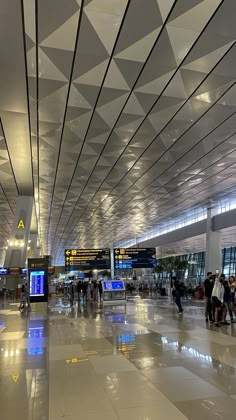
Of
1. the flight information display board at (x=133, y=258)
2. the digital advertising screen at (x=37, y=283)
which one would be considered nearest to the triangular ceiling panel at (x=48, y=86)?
the digital advertising screen at (x=37, y=283)

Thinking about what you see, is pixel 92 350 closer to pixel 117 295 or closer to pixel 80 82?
pixel 80 82

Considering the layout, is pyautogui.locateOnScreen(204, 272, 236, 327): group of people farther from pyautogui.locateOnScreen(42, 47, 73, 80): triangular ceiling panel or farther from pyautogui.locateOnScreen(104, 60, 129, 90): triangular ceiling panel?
pyautogui.locateOnScreen(42, 47, 73, 80): triangular ceiling panel

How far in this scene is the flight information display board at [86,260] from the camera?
31.8 metres

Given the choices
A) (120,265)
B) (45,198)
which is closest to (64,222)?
(120,265)

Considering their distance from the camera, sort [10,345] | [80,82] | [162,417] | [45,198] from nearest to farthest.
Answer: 1. [162,417]
2. [10,345]
3. [80,82]
4. [45,198]

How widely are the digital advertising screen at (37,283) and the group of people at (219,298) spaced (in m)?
11.1

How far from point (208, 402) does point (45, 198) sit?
855 inches

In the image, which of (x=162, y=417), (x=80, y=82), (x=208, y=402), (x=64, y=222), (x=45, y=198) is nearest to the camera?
(x=162, y=417)

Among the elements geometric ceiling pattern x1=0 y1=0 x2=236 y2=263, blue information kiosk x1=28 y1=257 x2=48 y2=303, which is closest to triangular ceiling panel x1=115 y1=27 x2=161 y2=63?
geometric ceiling pattern x1=0 y1=0 x2=236 y2=263

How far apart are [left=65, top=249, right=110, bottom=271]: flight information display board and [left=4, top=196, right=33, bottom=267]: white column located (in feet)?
25.2

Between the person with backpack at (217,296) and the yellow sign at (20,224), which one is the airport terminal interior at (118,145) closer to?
the person with backpack at (217,296)

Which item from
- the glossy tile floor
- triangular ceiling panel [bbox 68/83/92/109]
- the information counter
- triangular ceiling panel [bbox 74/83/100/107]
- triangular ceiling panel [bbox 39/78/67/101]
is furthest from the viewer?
the information counter

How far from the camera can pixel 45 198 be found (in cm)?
2552

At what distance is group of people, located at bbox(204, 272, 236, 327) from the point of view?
13031 mm
